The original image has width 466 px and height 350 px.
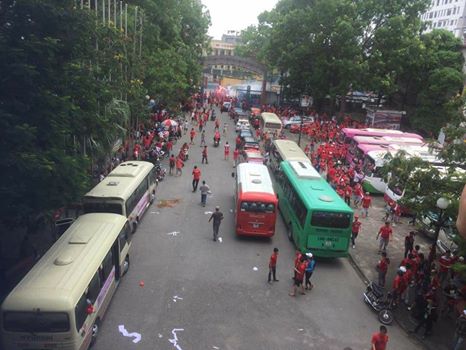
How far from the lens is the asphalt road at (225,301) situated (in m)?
11.5

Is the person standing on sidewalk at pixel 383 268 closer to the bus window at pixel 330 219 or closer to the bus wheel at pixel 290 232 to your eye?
the bus window at pixel 330 219

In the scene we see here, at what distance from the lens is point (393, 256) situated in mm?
17766

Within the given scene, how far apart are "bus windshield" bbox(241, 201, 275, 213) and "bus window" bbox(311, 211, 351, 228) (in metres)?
2.23

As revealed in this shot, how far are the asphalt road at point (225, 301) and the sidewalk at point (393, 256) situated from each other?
499mm

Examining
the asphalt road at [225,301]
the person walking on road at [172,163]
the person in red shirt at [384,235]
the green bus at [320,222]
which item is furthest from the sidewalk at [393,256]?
the person walking on road at [172,163]

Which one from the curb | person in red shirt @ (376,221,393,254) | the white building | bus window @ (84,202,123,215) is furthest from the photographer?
the white building

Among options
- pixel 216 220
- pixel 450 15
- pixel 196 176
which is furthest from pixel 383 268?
pixel 450 15

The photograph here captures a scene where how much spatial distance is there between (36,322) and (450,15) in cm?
9193

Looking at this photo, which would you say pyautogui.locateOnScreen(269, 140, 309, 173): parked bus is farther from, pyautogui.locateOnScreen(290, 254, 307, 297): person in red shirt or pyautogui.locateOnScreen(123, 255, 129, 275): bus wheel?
pyautogui.locateOnScreen(123, 255, 129, 275): bus wheel

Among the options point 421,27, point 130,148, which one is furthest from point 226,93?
point 130,148

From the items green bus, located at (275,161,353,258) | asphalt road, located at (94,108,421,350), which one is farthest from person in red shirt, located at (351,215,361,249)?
green bus, located at (275,161,353,258)

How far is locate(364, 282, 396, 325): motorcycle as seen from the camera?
42.6 feet

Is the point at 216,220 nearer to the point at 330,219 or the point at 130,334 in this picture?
the point at 330,219

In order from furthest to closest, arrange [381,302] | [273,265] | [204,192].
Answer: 1. [204,192]
2. [273,265]
3. [381,302]
